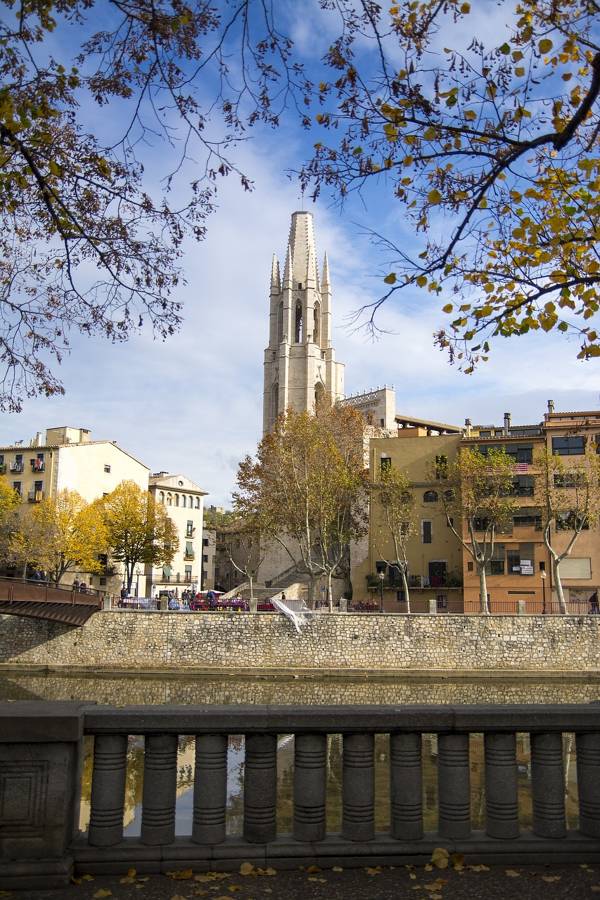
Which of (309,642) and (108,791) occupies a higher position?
(108,791)

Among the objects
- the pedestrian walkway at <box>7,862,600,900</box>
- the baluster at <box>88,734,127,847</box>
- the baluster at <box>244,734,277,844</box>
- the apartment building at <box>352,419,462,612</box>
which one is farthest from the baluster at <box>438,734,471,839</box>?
the apartment building at <box>352,419,462,612</box>

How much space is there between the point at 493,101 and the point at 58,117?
4.29 meters

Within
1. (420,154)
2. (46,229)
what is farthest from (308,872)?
(46,229)

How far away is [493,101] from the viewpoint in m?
7.54

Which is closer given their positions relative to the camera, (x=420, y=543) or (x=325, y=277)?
(x=420, y=543)

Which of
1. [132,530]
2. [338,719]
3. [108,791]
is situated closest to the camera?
[108,791]

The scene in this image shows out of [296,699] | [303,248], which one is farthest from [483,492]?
[303,248]

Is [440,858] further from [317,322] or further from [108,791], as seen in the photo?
[317,322]

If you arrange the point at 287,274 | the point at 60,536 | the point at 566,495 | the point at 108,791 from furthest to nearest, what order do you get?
the point at 287,274 < the point at 60,536 < the point at 566,495 < the point at 108,791

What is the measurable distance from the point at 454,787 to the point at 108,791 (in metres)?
2.41

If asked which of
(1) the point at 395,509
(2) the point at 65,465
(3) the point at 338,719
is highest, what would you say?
(2) the point at 65,465

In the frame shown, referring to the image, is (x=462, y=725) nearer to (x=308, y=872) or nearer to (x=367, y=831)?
(x=367, y=831)

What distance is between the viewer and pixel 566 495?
4269 cm

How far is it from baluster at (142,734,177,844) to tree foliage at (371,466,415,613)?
37.5 metres
